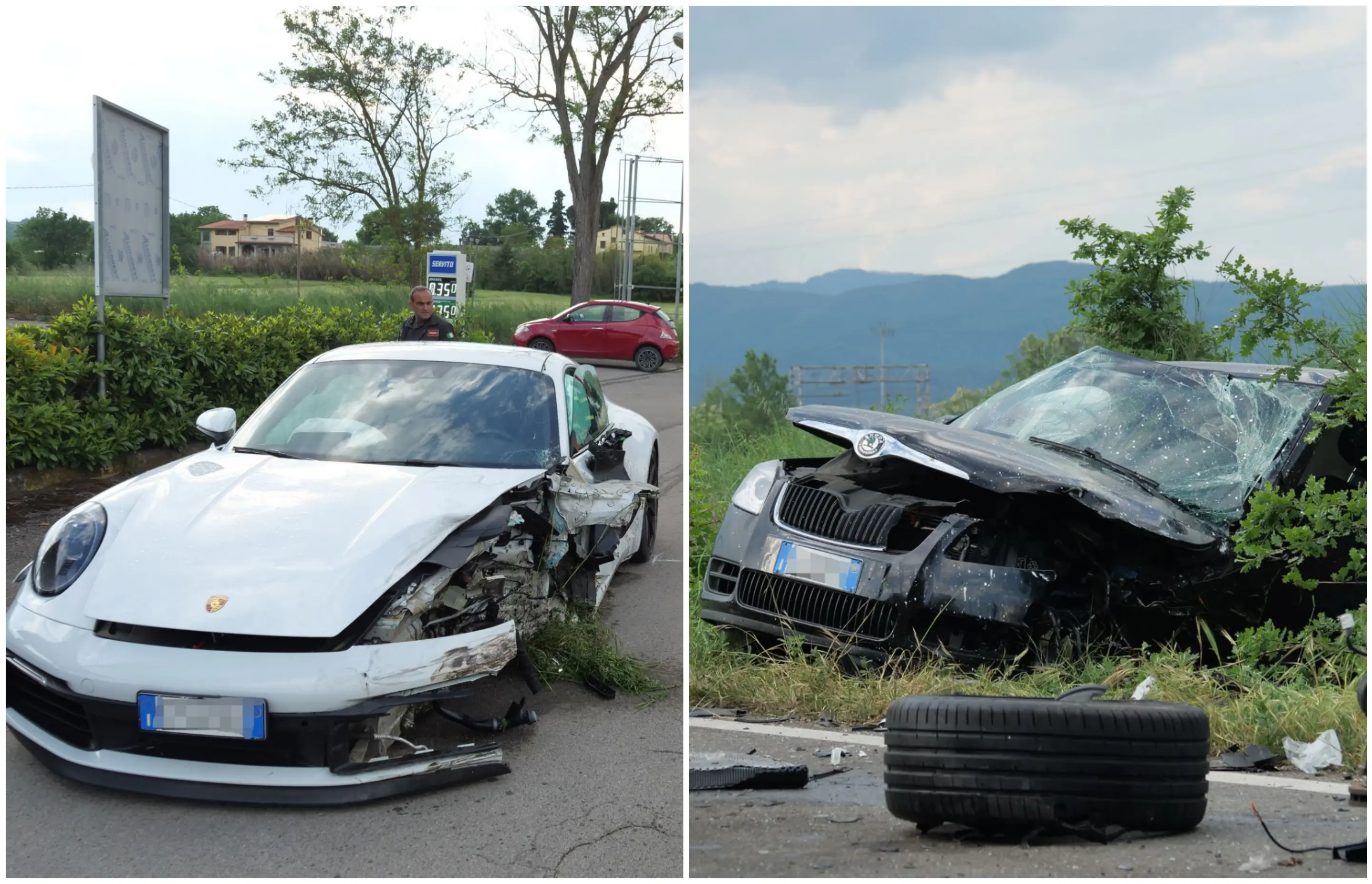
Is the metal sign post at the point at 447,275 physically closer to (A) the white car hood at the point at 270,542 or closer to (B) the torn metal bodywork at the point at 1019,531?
(B) the torn metal bodywork at the point at 1019,531

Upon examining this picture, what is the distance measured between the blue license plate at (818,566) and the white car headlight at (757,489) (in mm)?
326

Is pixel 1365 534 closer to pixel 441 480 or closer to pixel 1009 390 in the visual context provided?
pixel 1009 390

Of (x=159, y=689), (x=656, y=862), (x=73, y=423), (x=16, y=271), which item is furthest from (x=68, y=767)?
(x=16, y=271)

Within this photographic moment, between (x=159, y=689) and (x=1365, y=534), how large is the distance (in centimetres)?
425

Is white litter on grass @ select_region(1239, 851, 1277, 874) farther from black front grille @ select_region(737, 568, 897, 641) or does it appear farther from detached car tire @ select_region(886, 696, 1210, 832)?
black front grille @ select_region(737, 568, 897, 641)

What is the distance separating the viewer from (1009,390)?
6.16 metres

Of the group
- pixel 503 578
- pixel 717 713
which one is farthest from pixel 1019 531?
pixel 503 578

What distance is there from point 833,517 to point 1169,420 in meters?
1.63

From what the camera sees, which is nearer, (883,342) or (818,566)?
(818,566)

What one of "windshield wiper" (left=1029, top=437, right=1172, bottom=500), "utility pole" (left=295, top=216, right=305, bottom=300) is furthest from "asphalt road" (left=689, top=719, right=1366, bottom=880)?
"utility pole" (left=295, top=216, right=305, bottom=300)

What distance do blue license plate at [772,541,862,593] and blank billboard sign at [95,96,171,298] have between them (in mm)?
6410

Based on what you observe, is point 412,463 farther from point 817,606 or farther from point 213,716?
point 817,606

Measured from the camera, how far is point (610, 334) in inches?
884

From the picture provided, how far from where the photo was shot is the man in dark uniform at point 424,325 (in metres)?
8.42
